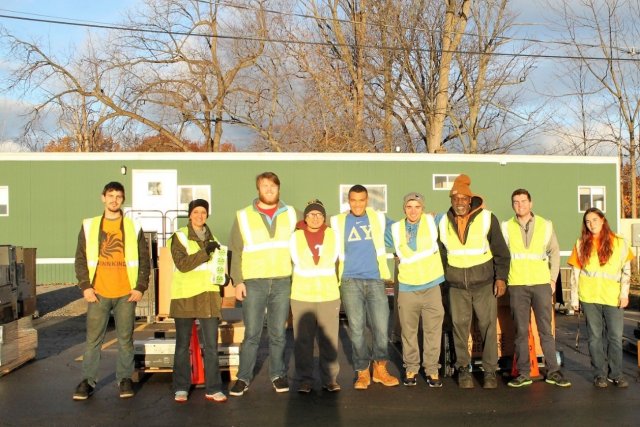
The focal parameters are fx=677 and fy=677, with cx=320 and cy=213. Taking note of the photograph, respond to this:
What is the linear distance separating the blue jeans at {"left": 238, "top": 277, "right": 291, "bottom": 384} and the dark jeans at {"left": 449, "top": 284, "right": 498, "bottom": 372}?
1615 mm

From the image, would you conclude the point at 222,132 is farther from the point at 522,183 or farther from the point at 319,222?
the point at 319,222

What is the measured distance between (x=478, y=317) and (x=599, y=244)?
1.40 m

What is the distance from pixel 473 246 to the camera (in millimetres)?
6379

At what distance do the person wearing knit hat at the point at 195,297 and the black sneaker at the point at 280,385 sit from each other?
0.50 metres

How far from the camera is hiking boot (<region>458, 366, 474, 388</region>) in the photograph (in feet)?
21.1

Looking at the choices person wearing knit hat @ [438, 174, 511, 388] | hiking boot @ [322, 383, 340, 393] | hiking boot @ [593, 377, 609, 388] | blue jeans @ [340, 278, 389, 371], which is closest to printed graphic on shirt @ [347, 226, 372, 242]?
blue jeans @ [340, 278, 389, 371]

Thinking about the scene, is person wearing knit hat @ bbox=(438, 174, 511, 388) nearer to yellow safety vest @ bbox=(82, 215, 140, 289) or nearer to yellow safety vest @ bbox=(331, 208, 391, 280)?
yellow safety vest @ bbox=(331, 208, 391, 280)

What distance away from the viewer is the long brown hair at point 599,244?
6.51 metres

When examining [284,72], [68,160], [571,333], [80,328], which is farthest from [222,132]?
[571,333]

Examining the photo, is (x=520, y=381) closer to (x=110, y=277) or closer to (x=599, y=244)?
(x=599, y=244)

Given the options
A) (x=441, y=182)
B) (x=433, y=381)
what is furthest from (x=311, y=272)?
(x=441, y=182)

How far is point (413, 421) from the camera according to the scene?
5445 mm

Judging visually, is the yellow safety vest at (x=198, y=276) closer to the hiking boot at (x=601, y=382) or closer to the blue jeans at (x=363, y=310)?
the blue jeans at (x=363, y=310)

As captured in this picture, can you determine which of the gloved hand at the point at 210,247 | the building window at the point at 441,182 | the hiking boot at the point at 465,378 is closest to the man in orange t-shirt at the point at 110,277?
the gloved hand at the point at 210,247
